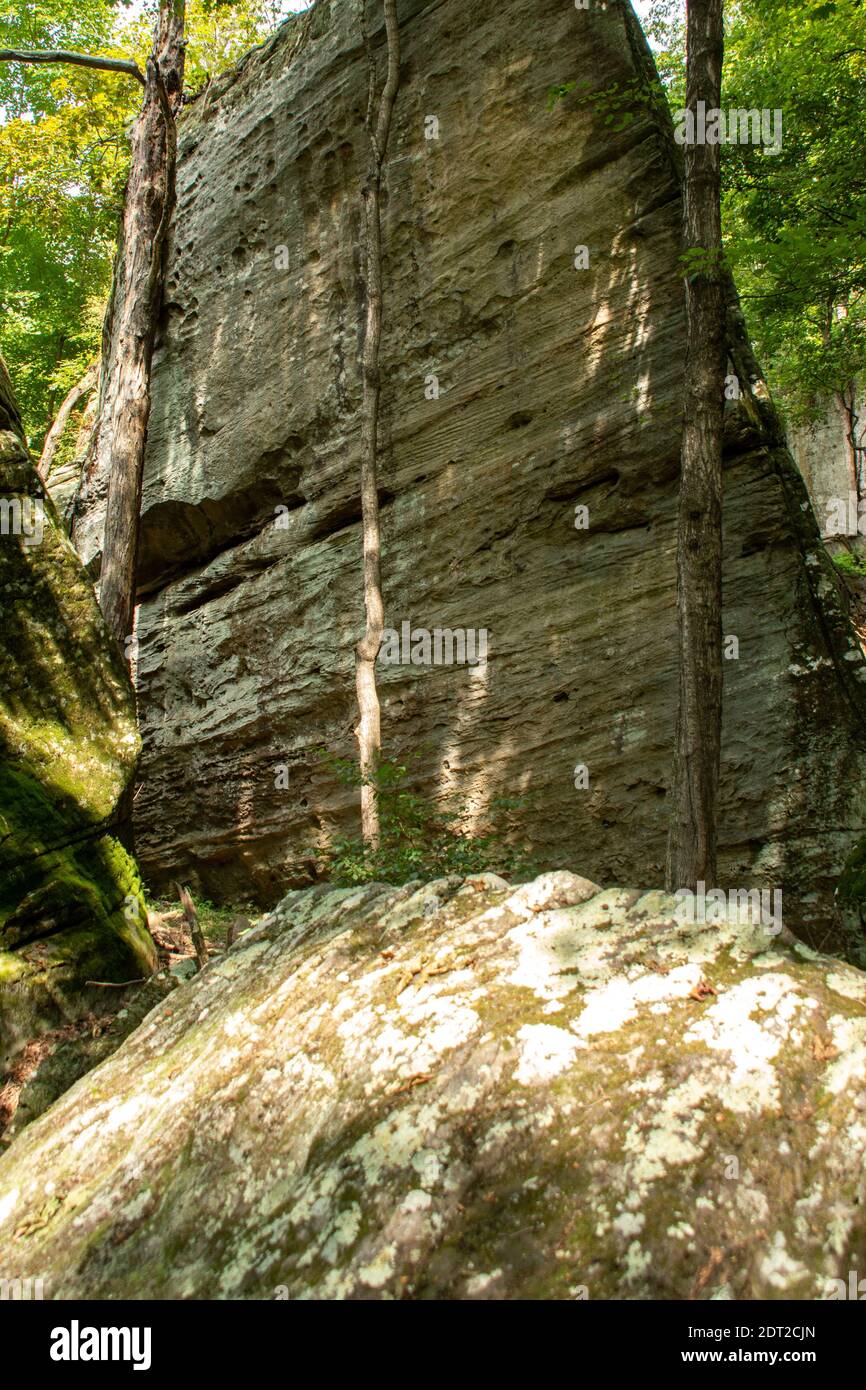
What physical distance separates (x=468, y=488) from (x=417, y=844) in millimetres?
3976

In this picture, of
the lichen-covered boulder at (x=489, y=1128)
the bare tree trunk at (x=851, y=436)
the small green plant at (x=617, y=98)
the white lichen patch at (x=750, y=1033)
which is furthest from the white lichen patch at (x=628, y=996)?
the bare tree trunk at (x=851, y=436)

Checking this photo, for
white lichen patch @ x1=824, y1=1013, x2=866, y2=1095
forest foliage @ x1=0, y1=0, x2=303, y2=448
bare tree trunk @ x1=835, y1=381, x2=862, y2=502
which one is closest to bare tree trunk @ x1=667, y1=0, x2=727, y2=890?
white lichen patch @ x1=824, y1=1013, x2=866, y2=1095

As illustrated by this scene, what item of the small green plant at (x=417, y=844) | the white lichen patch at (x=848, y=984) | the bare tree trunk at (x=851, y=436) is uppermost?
the bare tree trunk at (x=851, y=436)

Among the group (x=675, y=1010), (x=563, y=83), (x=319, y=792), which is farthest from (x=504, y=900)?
(x=563, y=83)

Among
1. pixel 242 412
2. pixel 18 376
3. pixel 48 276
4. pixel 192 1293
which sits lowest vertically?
pixel 192 1293

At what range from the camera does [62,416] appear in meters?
21.1

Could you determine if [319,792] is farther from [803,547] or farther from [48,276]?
[48,276]

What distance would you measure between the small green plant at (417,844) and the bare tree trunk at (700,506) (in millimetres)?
1679

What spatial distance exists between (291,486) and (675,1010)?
9.36 metres

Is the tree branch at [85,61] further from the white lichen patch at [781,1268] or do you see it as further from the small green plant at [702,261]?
the white lichen patch at [781,1268]

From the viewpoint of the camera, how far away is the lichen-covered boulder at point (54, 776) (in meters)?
4.64

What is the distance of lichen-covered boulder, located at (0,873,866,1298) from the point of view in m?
2.25
